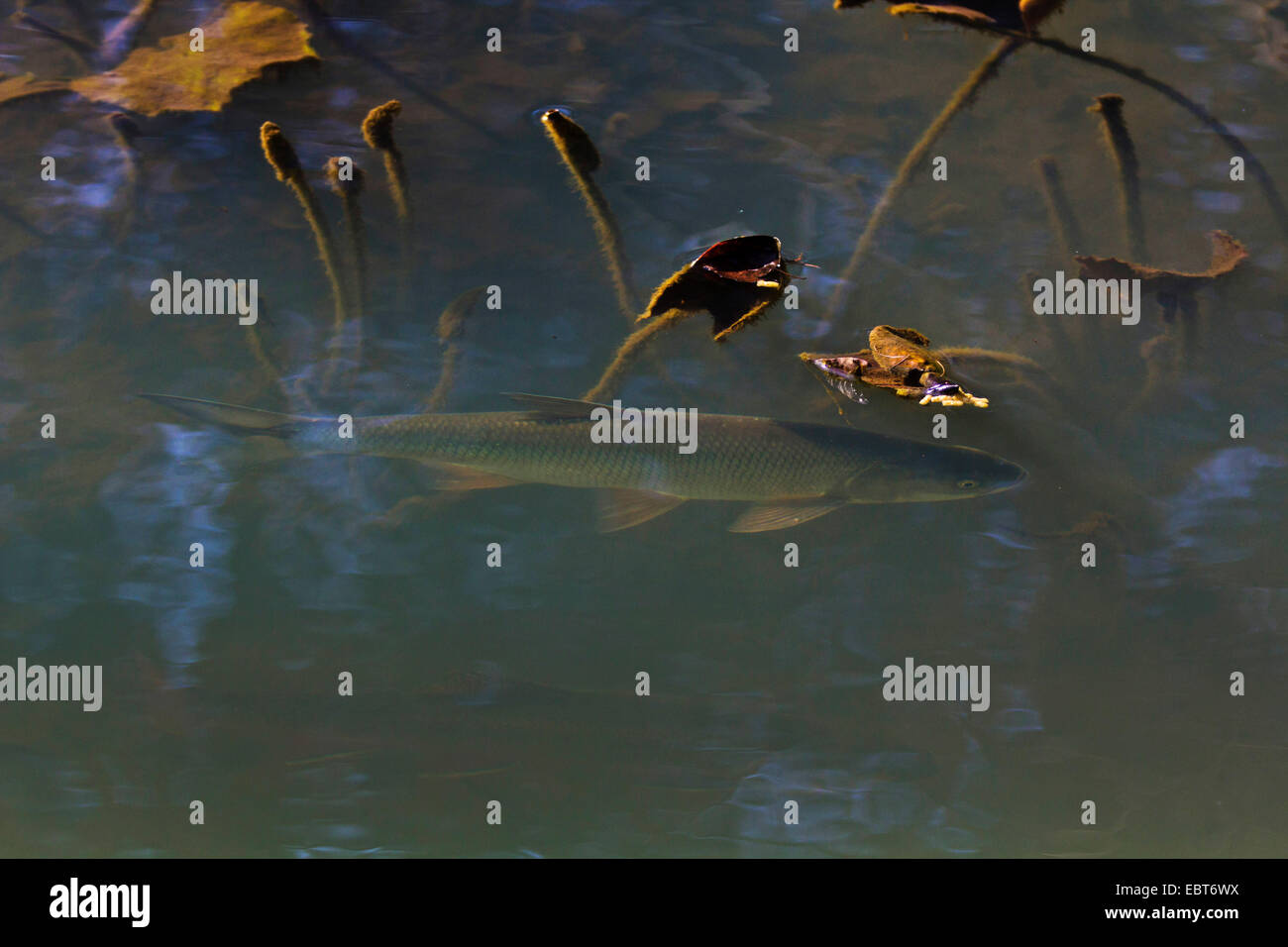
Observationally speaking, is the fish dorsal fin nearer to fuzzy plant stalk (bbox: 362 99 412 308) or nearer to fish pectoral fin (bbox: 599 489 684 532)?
fish pectoral fin (bbox: 599 489 684 532)

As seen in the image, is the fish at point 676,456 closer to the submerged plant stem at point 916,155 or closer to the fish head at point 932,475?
the fish head at point 932,475

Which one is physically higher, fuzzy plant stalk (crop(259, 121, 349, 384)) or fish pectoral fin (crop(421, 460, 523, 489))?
fuzzy plant stalk (crop(259, 121, 349, 384))

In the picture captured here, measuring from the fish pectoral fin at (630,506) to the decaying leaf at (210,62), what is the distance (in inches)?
113

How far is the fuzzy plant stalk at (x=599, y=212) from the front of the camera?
13.3 ft

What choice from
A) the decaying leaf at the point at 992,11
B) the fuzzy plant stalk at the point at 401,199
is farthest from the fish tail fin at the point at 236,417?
the decaying leaf at the point at 992,11

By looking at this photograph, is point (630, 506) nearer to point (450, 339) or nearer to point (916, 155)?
point (450, 339)

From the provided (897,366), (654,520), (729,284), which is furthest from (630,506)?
(897,366)

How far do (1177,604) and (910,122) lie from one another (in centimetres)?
296

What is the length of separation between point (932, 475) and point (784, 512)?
0.77m

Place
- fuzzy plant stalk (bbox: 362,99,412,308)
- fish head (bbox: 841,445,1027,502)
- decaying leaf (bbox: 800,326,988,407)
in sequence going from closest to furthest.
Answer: decaying leaf (bbox: 800,326,988,407) < fish head (bbox: 841,445,1027,502) < fuzzy plant stalk (bbox: 362,99,412,308)

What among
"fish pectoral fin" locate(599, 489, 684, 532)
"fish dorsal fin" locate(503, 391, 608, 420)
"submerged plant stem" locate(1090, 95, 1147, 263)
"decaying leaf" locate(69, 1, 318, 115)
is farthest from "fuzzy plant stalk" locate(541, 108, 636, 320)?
"submerged plant stem" locate(1090, 95, 1147, 263)

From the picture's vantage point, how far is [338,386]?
13.7ft

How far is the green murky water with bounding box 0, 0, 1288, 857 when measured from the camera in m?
4.07

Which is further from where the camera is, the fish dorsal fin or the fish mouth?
the fish mouth
